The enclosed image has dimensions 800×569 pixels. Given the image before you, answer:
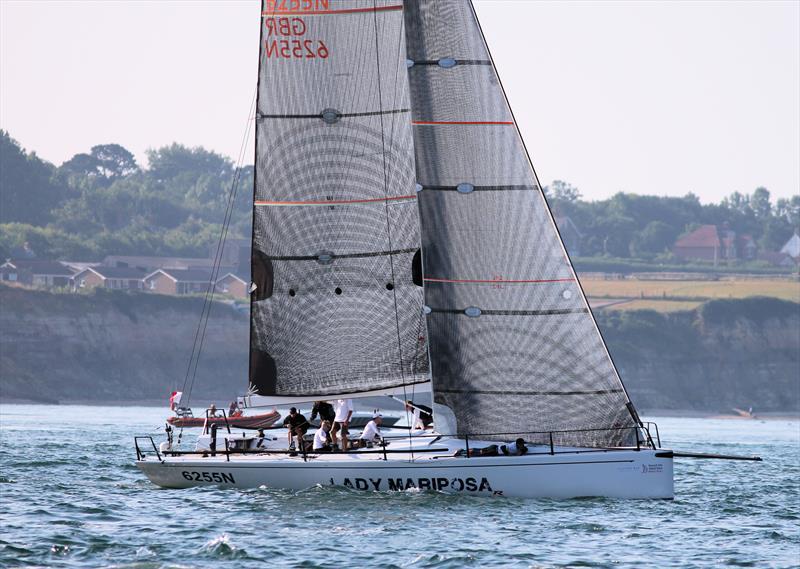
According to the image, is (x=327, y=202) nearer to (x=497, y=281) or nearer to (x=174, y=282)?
(x=497, y=281)

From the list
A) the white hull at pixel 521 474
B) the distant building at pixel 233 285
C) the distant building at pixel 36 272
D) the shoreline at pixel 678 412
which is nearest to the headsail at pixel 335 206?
the white hull at pixel 521 474

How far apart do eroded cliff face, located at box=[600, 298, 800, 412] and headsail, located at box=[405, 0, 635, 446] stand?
99.4 m

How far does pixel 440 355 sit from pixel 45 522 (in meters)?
7.37

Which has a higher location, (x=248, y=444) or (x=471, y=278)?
(x=471, y=278)

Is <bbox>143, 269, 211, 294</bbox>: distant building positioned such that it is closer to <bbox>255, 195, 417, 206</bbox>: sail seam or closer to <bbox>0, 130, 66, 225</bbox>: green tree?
<bbox>0, 130, 66, 225</bbox>: green tree

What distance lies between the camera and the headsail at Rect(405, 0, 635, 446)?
26.5 metres

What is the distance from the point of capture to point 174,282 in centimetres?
14762

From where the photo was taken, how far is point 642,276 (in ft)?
552

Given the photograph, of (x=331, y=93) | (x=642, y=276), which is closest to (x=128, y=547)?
(x=331, y=93)

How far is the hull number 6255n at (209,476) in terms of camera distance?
2706cm

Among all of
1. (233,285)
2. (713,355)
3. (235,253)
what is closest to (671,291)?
(713,355)

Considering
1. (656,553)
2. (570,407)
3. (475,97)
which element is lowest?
(656,553)

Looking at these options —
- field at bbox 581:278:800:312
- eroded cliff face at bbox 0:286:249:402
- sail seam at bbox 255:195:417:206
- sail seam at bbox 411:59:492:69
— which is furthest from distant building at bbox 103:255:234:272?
sail seam at bbox 411:59:492:69

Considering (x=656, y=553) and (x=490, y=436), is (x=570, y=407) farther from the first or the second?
(x=656, y=553)
